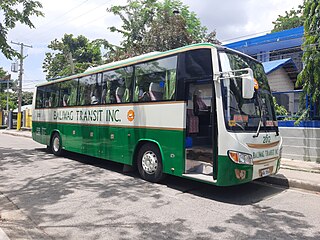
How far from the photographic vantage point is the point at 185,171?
20.2 ft

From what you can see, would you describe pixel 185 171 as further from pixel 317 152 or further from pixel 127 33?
pixel 127 33

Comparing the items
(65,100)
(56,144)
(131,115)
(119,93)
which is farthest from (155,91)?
(56,144)

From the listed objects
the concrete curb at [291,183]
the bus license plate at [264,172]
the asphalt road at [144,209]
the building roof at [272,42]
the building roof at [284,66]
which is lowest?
the asphalt road at [144,209]

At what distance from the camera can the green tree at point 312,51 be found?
8078mm

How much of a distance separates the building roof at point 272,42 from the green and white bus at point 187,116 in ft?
31.4

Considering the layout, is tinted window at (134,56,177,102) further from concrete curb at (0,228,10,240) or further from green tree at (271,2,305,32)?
green tree at (271,2,305,32)

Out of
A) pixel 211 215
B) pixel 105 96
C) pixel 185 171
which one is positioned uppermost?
pixel 105 96

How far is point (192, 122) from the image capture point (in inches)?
265

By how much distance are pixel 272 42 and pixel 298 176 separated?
1014cm

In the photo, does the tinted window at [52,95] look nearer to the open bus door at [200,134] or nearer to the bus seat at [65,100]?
the bus seat at [65,100]

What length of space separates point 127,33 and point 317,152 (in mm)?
16499

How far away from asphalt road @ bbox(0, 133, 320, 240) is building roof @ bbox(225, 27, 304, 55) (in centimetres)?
1056

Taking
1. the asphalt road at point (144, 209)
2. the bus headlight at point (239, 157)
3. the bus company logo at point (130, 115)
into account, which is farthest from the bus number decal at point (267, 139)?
the bus company logo at point (130, 115)

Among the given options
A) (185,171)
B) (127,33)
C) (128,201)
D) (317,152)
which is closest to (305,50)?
(317,152)
